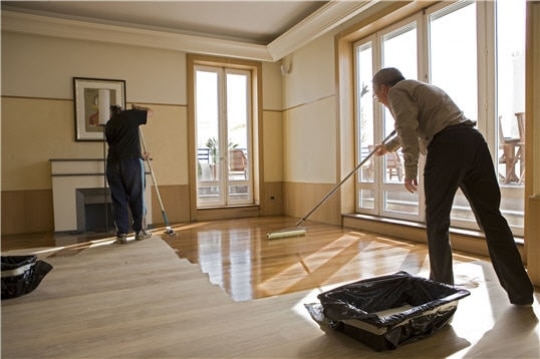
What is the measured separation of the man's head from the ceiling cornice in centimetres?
232

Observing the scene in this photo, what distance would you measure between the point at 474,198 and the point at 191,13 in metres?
4.34

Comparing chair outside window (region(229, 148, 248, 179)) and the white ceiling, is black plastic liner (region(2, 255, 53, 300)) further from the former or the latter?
chair outside window (region(229, 148, 248, 179))

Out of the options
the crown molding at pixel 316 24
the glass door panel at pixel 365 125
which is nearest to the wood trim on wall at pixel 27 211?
the crown molding at pixel 316 24

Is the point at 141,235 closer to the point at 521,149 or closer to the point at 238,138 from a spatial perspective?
the point at 238,138

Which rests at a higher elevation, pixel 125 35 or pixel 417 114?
pixel 125 35

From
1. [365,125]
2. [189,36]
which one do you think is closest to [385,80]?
[365,125]

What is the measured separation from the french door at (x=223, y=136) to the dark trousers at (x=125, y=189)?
187 centimetres

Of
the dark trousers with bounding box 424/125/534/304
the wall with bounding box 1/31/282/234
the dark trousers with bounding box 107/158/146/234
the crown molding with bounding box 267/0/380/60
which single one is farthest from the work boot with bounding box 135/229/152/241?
the crown molding with bounding box 267/0/380/60

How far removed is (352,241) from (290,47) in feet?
10.4

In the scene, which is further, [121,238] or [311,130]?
[311,130]

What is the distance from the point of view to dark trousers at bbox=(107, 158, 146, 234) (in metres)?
3.95

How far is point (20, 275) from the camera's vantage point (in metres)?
2.15

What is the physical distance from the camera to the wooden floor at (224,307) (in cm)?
147

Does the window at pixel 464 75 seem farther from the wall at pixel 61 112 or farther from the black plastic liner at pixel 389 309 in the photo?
the wall at pixel 61 112
